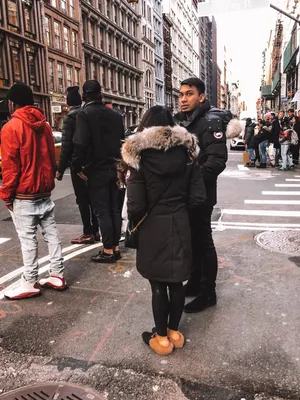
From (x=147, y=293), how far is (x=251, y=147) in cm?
1262

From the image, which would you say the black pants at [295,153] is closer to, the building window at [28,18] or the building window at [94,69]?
the building window at [28,18]

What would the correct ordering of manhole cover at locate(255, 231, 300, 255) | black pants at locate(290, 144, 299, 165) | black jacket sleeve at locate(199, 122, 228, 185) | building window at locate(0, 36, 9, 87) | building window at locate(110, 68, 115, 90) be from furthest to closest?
building window at locate(110, 68, 115, 90) < building window at locate(0, 36, 9, 87) < black pants at locate(290, 144, 299, 165) < manhole cover at locate(255, 231, 300, 255) < black jacket sleeve at locate(199, 122, 228, 185)

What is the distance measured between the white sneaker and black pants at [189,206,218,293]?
1.78 metres

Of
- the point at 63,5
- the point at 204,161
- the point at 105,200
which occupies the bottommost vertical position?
the point at 105,200

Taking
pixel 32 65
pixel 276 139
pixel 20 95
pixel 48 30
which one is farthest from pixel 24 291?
pixel 48 30

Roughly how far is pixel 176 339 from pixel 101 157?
2681mm

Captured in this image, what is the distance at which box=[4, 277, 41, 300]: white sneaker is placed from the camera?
402 cm

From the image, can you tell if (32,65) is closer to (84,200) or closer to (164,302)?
(84,200)

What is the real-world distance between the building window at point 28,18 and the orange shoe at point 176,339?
30.5 m

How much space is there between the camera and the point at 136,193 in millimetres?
2703

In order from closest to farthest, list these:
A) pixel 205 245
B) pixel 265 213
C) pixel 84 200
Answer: pixel 205 245 → pixel 84 200 → pixel 265 213

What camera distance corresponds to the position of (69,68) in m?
35.1

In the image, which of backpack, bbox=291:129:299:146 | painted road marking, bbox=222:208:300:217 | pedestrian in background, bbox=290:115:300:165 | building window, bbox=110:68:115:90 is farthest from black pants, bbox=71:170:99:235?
building window, bbox=110:68:115:90

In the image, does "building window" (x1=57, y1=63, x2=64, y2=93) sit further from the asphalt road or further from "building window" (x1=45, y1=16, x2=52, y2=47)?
the asphalt road
